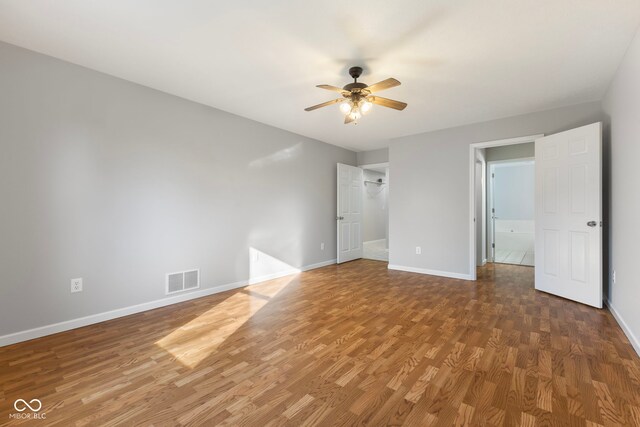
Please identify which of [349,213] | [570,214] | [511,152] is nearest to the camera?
[570,214]

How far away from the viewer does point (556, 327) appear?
2.61m

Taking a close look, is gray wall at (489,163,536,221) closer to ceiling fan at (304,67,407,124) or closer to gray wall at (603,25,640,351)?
gray wall at (603,25,640,351)

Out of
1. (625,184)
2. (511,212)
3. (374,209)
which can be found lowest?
(511,212)

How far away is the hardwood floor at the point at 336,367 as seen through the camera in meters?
1.52

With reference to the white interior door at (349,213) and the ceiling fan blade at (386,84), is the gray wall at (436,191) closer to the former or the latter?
the white interior door at (349,213)

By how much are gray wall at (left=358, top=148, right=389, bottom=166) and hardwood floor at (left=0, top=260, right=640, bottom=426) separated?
11.7ft

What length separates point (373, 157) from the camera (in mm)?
6199

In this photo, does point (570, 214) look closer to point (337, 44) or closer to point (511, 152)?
point (511, 152)

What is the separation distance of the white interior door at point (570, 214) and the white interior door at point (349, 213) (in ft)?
10.5

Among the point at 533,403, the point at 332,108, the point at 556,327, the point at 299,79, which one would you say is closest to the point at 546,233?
the point at 556,327

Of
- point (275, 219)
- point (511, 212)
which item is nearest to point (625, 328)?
point (275, 219)

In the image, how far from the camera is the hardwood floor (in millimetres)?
1524

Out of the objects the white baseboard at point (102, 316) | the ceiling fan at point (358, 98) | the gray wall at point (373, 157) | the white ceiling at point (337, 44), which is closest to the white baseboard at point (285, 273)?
the white baseboard at point (102, 316)

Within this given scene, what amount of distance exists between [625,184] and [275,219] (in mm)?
4063
